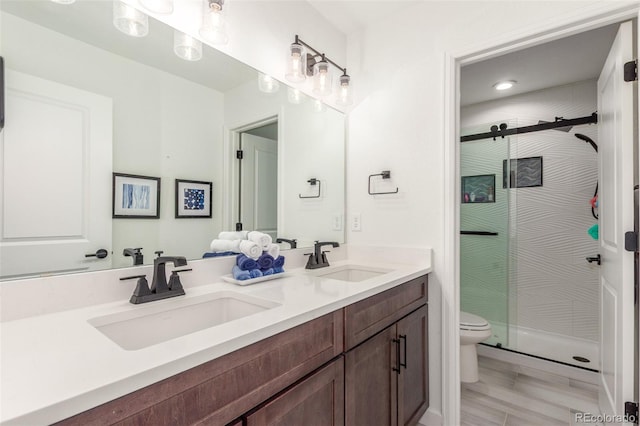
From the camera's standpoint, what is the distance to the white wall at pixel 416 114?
1.66 meters

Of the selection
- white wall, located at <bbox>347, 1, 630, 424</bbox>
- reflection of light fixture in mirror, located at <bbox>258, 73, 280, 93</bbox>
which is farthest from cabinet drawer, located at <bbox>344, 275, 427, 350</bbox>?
reflection of light fixture in mirror, located at <bbox>258, 73, 280, 93</bbox>

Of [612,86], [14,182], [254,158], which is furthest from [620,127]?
[14,182]

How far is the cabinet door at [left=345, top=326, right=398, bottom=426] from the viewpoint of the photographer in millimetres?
1133

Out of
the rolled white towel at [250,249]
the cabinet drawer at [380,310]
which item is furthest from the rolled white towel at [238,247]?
the cabinet drawer at [380,310]

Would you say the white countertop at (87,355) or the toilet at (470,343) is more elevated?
the white countertop at (87,355)

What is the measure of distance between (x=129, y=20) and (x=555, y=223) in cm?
328

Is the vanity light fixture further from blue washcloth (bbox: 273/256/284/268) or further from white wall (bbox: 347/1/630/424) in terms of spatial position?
blue washcloth (bbox: 273/256/284/268)

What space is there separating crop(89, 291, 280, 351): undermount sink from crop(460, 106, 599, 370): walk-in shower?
8.32 ft

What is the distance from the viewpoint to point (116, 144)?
109 centimetres

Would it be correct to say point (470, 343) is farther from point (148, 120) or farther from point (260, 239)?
point (148, 120)

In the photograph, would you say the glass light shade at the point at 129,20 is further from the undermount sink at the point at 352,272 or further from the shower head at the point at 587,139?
the shower head at the point at 587,139

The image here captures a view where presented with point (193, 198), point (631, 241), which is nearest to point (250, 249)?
point (193, 198)

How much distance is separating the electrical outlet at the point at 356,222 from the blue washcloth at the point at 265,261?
0.82 meters

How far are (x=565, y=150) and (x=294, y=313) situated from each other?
2.94 metres
